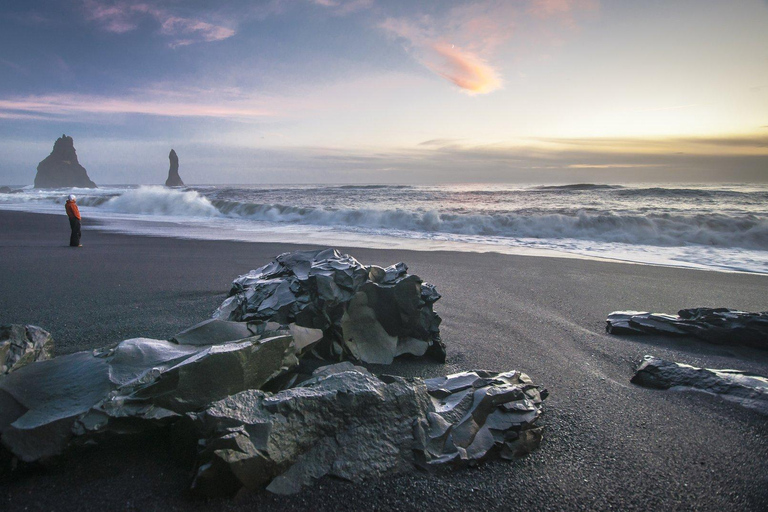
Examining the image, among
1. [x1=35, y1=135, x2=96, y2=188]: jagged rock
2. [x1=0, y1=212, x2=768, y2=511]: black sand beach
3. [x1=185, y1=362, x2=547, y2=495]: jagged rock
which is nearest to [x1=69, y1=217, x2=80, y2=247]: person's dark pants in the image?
[x1=0, y1=212, x2=768, y2=511]: black sand beach

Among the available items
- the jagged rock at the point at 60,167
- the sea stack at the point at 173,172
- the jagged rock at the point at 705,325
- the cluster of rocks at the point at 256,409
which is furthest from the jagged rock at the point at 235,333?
the jagged rock at the point at 60,167

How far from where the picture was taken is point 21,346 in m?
1.86

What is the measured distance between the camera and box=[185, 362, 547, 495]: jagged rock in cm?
130

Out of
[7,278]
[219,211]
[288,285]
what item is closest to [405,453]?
[288,285]

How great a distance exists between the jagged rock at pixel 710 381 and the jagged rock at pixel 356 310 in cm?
116

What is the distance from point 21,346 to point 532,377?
257 cm

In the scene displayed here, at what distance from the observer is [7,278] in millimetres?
4328

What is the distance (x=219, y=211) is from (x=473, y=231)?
1190cm

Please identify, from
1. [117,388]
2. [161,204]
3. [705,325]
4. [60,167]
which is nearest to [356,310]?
[117,388]

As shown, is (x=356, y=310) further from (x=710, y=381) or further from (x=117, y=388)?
(x=710, y=381)

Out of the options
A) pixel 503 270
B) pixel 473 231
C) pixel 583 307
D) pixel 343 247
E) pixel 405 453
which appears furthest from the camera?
pixel 473 231

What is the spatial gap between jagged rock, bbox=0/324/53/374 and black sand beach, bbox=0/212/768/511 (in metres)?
0.47

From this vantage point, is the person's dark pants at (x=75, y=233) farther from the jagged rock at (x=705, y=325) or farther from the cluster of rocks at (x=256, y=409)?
the jagged rock at (x=705, y=325)

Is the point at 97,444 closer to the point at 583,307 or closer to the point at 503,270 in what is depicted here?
the point at 583,307
